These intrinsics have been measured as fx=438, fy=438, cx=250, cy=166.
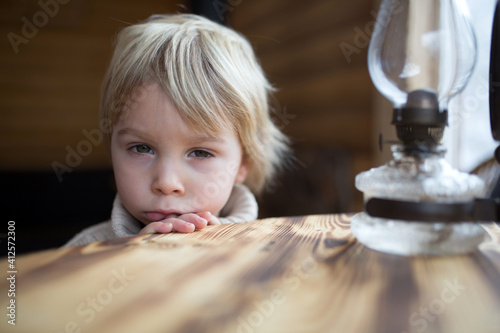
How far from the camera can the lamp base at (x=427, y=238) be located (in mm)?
572

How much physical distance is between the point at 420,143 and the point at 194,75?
507 mm

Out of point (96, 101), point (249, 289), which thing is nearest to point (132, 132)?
point (249, 289)

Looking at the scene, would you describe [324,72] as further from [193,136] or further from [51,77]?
[51,77]

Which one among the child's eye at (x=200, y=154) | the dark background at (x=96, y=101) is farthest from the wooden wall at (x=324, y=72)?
the child's eye at (x=200, y=154)

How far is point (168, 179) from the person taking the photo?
2.82 feet

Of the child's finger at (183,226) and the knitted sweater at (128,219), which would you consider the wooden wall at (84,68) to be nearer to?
the knitted sweater at (128,219)

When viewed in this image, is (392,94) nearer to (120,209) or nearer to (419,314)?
(419,314)

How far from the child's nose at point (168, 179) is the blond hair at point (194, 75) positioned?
3.9 inches

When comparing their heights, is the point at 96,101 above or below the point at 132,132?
below

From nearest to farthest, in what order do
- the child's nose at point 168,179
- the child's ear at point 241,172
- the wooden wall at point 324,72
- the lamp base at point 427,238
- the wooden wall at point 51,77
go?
1. the lamp base at point 427,238
2. the child's nose at point 168,179
3. the child's ear at point 241,172
4. the wooden wall at point 324,72
5. the wooden wall at point 51,77

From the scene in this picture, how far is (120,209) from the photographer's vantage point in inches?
39.6

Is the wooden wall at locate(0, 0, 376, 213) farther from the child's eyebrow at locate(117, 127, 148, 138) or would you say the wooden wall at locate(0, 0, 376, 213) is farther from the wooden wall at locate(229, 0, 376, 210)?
the child's eyebrow at locate(117, 127, 148, 138)

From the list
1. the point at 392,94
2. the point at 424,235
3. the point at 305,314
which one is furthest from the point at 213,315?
the point at 392,94

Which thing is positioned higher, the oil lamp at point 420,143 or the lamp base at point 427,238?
the oil lamp at point 420,143
